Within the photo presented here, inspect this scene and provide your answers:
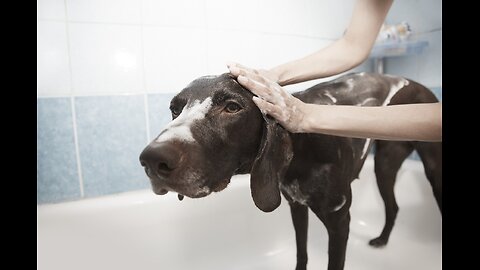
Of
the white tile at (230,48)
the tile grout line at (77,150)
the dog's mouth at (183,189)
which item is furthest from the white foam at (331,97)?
the tile grout line at (77,150)

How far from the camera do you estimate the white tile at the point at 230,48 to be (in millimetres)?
1596

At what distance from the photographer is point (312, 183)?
0.93m

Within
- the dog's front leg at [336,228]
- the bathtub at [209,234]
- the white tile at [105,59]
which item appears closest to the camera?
the dog's front leg at [336,228]

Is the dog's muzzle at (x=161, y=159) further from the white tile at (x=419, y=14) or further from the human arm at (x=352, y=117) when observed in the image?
the white tile at (x=419, y=14)

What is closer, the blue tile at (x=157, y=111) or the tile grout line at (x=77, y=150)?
the tile grout line at (x=77, y=150)

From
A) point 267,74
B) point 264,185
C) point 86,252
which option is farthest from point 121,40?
point 264,185

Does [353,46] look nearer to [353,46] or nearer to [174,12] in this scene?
[353,46]

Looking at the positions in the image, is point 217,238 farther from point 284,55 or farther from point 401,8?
point 401,8

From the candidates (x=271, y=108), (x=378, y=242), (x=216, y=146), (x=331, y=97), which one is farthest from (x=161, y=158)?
(x=378, y=242)

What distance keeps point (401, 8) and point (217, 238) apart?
5.68ft

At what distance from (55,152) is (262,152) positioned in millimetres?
1007

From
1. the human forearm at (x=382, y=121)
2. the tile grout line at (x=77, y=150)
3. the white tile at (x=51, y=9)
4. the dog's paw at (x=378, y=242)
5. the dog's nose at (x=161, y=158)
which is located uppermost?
the white tile at (x=51, y=9)

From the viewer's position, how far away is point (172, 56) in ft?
4.94

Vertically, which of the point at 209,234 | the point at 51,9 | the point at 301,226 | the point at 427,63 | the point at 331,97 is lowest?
the point at 209,234
